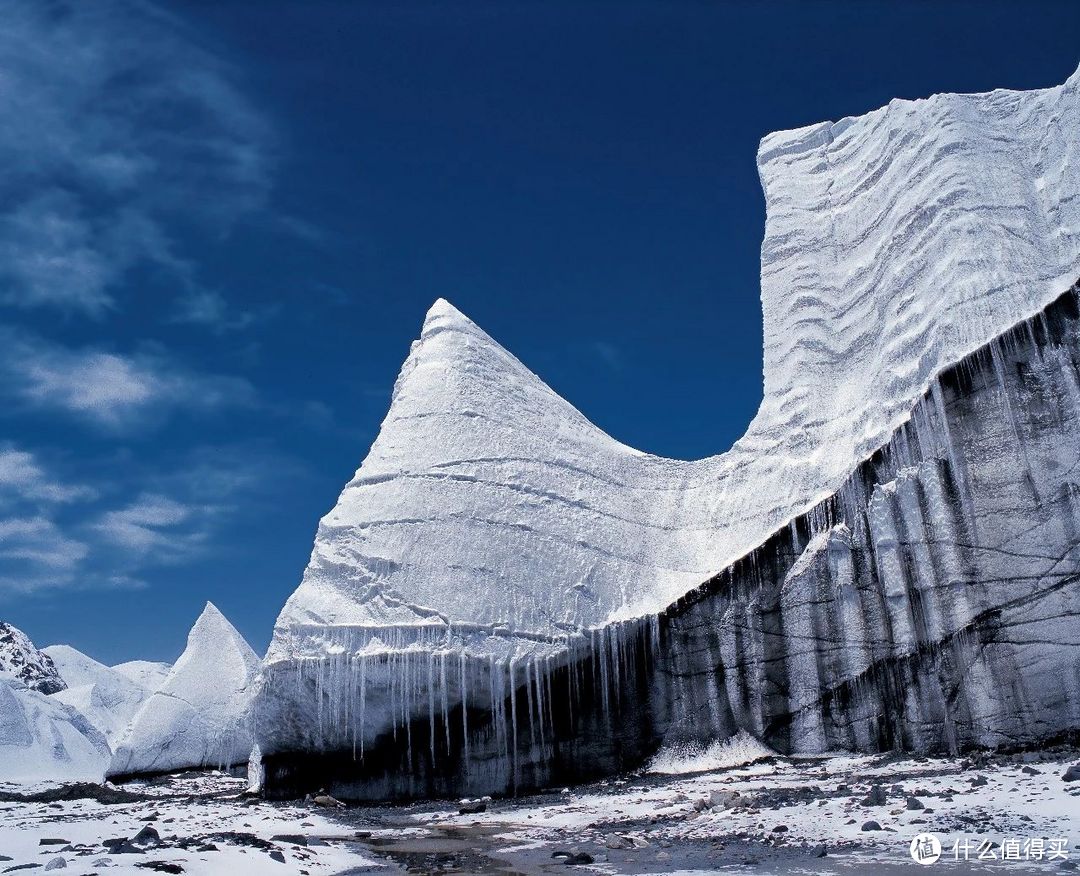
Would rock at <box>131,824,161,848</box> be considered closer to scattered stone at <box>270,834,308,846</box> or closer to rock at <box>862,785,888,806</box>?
Result: scattered stone at <box>270,834,308,846</box>

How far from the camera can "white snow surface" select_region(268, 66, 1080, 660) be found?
21.3m

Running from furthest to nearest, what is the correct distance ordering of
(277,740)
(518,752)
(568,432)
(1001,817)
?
(568,432), (277,740), (518,752), (1001,817)

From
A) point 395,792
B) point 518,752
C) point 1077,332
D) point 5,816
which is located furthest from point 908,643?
point 5,816

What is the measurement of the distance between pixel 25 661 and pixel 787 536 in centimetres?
5408

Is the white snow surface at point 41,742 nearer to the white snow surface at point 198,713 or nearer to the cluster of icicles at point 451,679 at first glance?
the white snow surface at point 198,713

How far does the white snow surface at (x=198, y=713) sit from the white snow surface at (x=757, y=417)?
17.7 metres

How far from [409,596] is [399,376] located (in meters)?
10.7

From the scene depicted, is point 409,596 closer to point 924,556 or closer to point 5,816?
point 5,816

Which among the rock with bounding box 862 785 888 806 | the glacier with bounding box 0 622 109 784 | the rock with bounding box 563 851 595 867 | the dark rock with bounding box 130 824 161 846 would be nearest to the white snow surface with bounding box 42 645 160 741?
the glacier with bounding box 0 622 109 784

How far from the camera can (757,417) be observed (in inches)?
1016

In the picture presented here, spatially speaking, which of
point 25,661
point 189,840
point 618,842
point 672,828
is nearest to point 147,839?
point 189,840

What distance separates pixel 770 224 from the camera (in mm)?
28812
